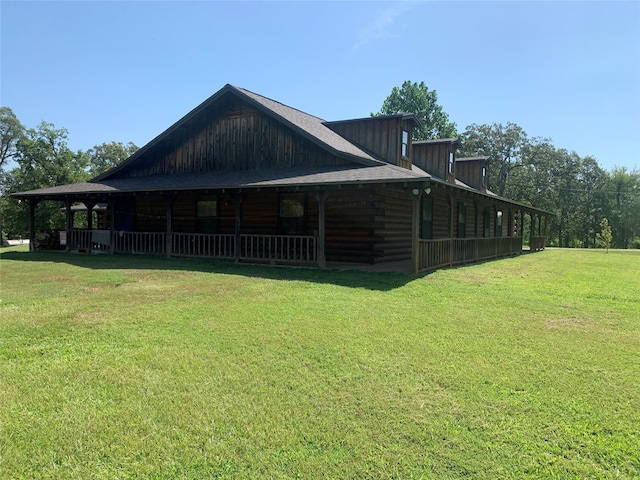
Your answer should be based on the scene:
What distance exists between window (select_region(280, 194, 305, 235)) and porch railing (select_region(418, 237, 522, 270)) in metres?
4.84

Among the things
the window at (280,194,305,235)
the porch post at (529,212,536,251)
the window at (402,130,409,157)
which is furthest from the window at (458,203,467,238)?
the porch post at (529,212,536,251)

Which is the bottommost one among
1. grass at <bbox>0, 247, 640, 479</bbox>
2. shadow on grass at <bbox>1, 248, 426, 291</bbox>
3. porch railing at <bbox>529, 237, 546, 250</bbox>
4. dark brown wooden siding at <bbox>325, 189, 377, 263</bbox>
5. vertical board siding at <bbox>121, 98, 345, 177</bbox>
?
grass at <bbox>0, 247, 640, 479</bbox>

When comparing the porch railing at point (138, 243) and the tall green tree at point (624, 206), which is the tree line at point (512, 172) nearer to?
the tall green tree at point (624, 206)

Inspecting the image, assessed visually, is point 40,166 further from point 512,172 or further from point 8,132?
point 512,172

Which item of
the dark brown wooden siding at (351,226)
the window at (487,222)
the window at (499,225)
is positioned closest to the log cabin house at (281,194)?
the dark brown wooden siding at (351,226)

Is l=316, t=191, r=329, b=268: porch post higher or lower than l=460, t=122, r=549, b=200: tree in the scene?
lower

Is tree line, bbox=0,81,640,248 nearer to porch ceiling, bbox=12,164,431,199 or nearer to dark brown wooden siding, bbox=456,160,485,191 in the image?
dark brown wooden siding, bbox=456,160,485,191

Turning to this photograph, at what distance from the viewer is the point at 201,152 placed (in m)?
18.2

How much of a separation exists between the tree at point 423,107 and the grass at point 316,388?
42113 millimetres

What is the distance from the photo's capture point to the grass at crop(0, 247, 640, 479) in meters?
2.79

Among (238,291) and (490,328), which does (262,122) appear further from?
(490,328)

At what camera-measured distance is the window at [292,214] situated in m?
15.3

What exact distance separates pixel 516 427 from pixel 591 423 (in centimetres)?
63

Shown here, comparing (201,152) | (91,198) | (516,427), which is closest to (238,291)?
(516,427)
